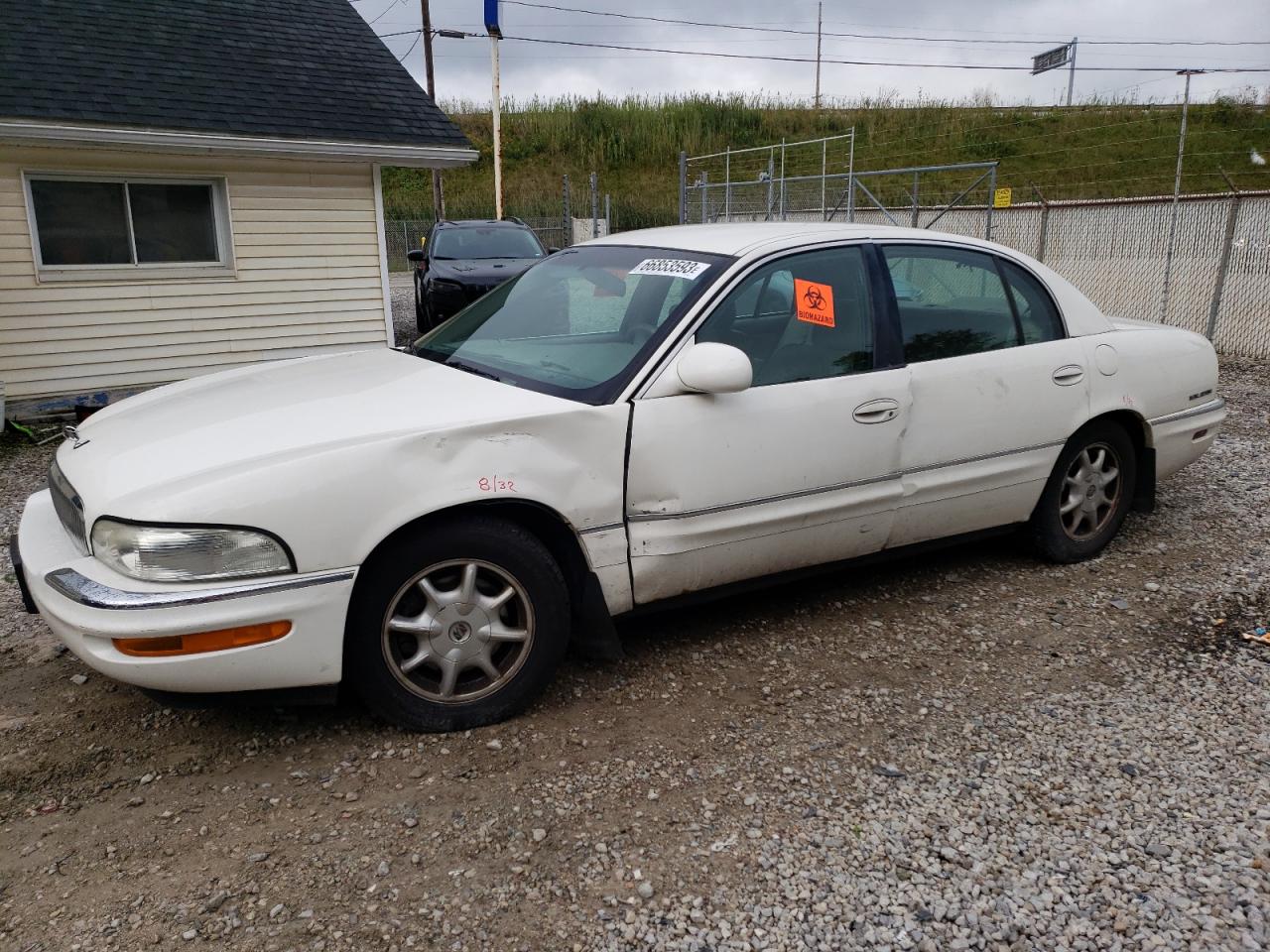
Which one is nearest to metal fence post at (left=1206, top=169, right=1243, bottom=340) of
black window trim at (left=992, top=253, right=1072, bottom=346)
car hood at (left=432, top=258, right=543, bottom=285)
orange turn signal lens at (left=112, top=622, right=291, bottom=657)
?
black window trim at (left=992, top=253, right=1072, bottom=346)

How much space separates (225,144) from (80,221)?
1505 millimetres

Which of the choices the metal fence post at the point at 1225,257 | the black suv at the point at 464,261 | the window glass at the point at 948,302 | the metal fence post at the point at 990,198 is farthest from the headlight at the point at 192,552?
the metal fence post at the point at 990,198

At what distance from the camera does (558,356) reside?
3725 millimetres

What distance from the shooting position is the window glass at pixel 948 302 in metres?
4.06

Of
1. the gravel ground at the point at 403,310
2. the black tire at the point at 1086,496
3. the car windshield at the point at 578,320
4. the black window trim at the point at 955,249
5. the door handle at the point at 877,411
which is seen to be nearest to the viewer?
the car windshield at the point at 578,320

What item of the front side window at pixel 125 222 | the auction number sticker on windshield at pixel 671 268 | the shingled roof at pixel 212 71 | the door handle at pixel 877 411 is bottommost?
the door handle at pixel 877 411

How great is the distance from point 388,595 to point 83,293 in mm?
7741

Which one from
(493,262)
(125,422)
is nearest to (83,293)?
(493,262)

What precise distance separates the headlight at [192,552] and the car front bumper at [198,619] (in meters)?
0.03

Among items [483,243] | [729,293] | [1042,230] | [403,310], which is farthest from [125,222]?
[1042,230]

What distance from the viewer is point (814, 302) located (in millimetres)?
3871

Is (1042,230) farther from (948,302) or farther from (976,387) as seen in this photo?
(976,387)

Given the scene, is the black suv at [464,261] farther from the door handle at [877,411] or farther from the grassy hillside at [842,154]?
the grassy hillside at [842,154]

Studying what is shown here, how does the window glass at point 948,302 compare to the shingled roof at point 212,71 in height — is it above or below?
below
